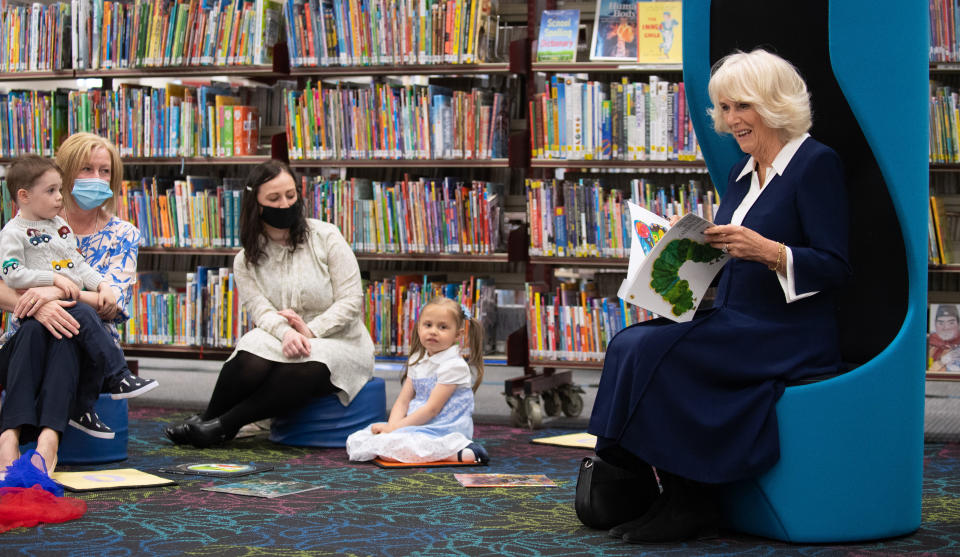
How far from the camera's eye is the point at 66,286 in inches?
134

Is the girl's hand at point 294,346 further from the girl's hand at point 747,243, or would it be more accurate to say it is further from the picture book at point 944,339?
the picture book at point 944,339

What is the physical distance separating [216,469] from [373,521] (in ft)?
2.77

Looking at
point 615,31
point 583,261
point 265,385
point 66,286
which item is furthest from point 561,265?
point 66,286

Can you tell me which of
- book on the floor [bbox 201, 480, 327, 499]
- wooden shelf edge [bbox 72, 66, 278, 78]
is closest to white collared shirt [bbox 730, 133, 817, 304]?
book on the floor [bbox 201, 480, 327, 499]

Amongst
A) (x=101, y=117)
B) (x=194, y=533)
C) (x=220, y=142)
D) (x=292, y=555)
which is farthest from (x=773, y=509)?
(x=101, y=117)

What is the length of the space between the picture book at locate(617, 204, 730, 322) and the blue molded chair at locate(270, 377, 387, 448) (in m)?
1.68

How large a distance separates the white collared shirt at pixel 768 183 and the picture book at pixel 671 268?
0.40 feet

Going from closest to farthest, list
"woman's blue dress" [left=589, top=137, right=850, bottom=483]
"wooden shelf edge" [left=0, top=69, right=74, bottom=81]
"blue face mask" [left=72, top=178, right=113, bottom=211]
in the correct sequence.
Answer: "woman's blue dress" [left=589, top=137, right=850, bottom=483] < "blue face mask" [left=72, top=178, right=113, bottom=211] < "wooden shelf edge" [left=0, top=69, right=74, bottom=81]

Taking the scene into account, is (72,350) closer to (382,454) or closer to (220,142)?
(382,454)

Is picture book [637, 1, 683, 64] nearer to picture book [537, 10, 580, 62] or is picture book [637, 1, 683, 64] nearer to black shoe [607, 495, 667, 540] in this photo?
picture book [537, 10, 580, 62]

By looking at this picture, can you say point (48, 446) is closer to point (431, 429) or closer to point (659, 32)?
point (431, 429)

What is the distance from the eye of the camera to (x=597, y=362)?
4477 millimetres

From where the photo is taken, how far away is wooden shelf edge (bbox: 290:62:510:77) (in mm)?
4609

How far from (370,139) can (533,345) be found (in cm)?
115
